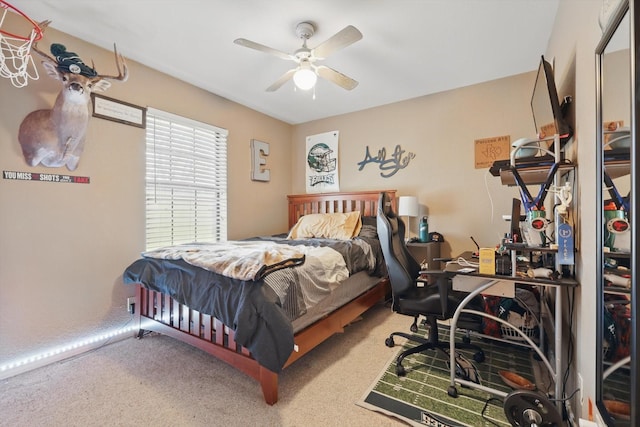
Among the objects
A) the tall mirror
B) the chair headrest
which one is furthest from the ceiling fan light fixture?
the tall mirror

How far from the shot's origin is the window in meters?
2.78

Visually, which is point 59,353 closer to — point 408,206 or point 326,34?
point 326,34

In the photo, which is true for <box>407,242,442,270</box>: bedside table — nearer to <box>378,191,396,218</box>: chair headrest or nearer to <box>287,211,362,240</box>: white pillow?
<box>287,211,362,240</box>: white pillow

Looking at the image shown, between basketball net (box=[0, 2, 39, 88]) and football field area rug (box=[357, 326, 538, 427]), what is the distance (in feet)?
10.4

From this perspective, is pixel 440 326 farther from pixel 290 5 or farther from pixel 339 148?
pixel 290 5

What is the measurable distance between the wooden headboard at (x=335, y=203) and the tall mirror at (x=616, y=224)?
105 inches

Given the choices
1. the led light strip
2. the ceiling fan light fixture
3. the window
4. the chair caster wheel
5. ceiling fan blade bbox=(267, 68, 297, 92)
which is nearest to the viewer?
the chair caster wheel

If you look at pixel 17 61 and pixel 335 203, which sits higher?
pixel 17 61

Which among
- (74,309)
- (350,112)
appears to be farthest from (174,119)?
(350,112)

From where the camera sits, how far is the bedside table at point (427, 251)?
3.15 metres

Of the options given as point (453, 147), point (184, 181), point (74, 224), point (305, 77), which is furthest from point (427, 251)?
point (74, 224)

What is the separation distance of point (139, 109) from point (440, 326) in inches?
142

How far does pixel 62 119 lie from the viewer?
214cm

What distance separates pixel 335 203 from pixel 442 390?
8.86 feet
